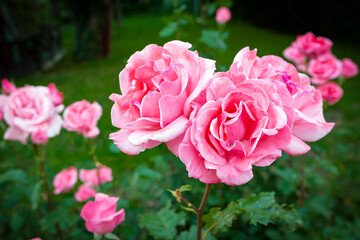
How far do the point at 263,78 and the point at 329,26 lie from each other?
860 cm

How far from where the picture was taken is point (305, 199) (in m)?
1.97

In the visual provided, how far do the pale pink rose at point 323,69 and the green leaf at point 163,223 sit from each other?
3.14 feet

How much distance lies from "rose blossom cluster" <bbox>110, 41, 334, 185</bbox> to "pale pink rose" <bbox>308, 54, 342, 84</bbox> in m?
0.91

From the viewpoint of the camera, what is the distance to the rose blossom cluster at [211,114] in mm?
561

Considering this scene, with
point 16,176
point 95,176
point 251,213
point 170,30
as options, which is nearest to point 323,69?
point 170,30

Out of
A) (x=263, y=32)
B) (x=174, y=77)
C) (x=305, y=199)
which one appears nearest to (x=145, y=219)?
(x=174, y=77)

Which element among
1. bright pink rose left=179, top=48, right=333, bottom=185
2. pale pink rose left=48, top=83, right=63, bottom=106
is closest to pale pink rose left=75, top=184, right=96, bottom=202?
pale pink rose left=48, top=83, right=63, bottom=106

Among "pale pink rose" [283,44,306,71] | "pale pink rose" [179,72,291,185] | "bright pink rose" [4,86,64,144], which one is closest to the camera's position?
"pale pink rose" [179,72,291,185]

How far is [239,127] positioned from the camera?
587 millimetres

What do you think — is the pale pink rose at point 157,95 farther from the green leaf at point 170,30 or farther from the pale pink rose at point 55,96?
the green leaf at point 170,30

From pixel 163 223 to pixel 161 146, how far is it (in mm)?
400

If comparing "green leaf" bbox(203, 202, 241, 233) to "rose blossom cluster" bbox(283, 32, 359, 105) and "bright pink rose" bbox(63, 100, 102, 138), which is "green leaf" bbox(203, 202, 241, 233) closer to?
"bright pink rose" bbox(63, 100, 102, 138)

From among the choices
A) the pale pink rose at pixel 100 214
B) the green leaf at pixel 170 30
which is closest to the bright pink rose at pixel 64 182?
the pale pink rose at pixel 100 214

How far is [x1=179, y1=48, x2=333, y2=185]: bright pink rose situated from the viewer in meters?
0.56
